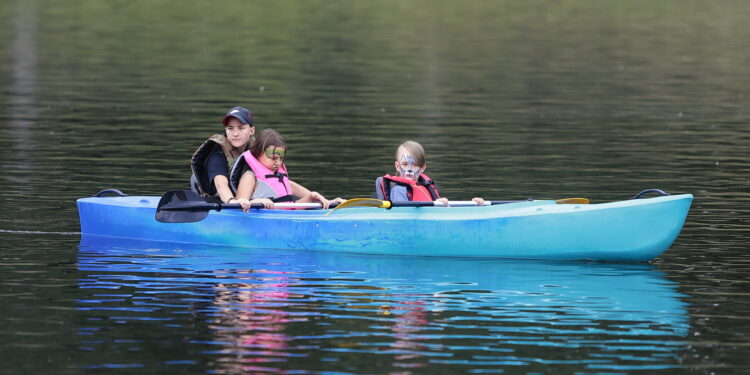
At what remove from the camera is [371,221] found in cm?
1183

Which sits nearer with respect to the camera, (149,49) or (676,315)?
(676,315)

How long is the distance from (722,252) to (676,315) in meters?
2.64

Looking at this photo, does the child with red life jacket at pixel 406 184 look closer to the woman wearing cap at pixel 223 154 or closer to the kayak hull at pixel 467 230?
the kayak hull at pixel 467 230

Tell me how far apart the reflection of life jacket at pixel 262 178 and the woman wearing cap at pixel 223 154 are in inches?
4.5

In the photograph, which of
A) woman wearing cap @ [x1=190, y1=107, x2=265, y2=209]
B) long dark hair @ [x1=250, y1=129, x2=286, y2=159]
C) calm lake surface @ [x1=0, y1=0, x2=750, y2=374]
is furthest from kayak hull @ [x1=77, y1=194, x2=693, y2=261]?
long dark hair @ [x1=250, y1=129, x2=286, y2=159]

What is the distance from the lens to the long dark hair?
12156 millimetres

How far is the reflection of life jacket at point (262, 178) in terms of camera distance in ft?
40.2

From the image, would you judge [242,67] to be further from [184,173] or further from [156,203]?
[156,203]

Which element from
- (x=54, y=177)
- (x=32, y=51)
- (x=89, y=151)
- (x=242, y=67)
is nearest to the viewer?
(x=54, y=177)

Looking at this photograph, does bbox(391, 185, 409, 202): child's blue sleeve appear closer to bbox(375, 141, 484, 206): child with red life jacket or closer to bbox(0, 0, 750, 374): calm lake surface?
bbox(375, 141, 484, 206): child with red life jacket

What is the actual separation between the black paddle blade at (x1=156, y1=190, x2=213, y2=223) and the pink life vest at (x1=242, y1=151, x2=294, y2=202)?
55cm

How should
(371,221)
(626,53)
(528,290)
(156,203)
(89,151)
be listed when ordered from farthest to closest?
A: (626,53) < (89,151) < (156,203) < (371,221) < (528,290)

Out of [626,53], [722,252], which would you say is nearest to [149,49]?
[626,53]

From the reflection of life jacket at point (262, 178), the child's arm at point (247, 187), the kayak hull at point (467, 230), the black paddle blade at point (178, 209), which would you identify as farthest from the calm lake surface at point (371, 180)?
the reflection of life jacket at point (262, 178)
